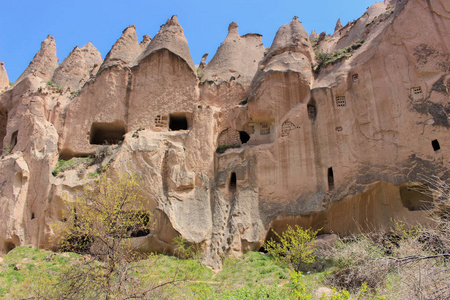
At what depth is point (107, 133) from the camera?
17.7 metres

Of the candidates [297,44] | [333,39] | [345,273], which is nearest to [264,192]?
[345,273]

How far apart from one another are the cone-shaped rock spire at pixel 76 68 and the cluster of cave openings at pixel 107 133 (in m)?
3.30

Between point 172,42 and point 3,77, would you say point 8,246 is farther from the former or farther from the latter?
point 3,77

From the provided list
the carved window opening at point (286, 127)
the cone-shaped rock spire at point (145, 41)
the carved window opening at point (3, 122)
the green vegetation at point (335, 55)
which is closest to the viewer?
the carved window opening at point (286, 127)

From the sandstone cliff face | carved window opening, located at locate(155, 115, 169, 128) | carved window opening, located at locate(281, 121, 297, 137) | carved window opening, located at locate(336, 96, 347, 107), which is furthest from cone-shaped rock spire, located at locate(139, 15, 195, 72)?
carved window opening, located at locate(336, 96, 347, 107)

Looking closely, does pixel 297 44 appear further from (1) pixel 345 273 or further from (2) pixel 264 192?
(1) pixel 345 273

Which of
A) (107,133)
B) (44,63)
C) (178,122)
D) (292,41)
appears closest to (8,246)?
(107,133)

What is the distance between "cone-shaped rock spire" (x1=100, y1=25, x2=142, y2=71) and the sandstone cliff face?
14 cm

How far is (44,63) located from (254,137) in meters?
12.3

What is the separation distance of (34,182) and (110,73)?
568cm

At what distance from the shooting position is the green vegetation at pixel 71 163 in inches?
590

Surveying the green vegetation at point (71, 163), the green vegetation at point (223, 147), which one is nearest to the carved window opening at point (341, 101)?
the green vegetation at point (223, 147)

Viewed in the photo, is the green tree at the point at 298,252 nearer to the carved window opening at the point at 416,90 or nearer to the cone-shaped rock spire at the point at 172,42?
the carved window opening at the point at 416,90

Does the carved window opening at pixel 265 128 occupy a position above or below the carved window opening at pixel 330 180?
above
